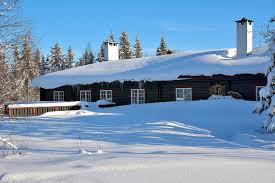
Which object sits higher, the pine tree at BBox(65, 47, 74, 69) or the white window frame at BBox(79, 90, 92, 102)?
the pine tree at BBox(65, 47, 74, 69)

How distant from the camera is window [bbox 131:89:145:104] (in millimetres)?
27994

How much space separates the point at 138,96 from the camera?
28094 millimetres

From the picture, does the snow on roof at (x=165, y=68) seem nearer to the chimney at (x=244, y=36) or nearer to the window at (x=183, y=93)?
the chimney at (x=244, y=36)

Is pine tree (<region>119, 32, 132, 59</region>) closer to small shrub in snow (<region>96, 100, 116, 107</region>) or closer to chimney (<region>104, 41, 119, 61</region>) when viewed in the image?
chimney (<region>104, 41, 119, 61</region>)

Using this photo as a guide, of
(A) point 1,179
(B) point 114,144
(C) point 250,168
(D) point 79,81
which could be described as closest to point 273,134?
(B) point 114,144

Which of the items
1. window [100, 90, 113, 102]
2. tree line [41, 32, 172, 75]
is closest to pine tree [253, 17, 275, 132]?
window [100, 90, 113, 102]

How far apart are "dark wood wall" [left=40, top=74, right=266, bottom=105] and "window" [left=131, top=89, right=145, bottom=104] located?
0.25m

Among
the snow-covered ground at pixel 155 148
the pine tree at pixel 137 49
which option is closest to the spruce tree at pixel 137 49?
the pine tree at pixel 137 49

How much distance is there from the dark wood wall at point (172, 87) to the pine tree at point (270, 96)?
8.68m

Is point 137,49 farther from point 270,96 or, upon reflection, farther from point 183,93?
point 270,96

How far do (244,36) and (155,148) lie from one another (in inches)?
743

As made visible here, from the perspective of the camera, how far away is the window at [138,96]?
1102 inches

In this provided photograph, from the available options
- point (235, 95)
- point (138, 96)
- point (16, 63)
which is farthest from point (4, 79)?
point (138, 96)

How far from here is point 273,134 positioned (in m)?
13.6
